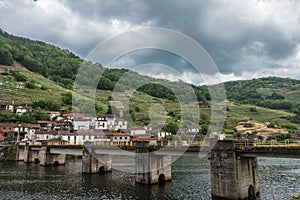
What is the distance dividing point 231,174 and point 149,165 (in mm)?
14326

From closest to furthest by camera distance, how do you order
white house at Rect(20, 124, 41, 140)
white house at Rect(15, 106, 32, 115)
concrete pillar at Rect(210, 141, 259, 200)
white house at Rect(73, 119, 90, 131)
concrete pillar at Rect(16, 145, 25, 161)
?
concrete pillar at Rect(210, 141, 259, 200)
concrete pillar at Rect(16, 145, 25, 161)
white house at Rect(20, 124, 41, 140)
white house at Rect(73, 119, 90, 131)
white house at Rect(15, 106, 32, 115)

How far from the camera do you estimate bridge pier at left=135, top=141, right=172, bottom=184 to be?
3762cm

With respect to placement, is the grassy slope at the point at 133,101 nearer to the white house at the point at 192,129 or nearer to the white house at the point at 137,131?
the white house at the point at 137,131

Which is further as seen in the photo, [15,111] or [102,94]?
[102,94]

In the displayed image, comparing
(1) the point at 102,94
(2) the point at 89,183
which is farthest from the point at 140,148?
(1) the point at 102,94

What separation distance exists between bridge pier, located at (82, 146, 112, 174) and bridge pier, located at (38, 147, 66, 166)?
712 inches

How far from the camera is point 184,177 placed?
146ft

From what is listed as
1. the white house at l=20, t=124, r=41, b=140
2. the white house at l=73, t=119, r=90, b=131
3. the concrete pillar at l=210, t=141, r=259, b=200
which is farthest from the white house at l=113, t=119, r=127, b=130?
the concrete pillar at l=210, t=141, r=259, b=200

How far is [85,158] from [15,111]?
8348cm

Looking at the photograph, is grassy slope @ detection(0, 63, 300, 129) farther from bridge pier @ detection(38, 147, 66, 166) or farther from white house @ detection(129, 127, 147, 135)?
bridge pier @ detection(38, 147, 66, 166)

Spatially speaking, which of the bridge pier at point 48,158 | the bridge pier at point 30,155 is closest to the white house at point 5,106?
the bridge pier at point 30,155

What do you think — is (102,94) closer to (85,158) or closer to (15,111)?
(15,111)

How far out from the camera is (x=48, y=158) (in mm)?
62406

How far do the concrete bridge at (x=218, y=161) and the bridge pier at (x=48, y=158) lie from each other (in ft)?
41.5
